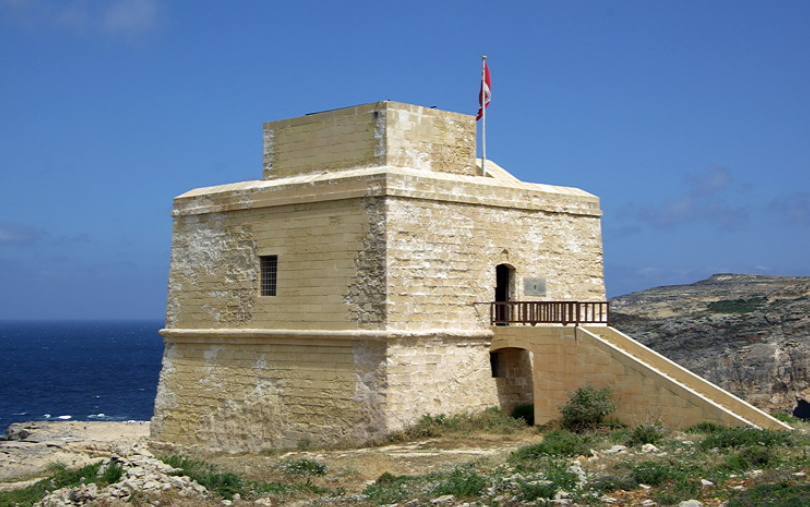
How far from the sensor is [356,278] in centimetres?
1784

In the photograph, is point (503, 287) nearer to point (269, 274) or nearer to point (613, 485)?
point (269, 274)

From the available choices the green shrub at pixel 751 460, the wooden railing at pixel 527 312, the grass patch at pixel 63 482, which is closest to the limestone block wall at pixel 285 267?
the wooden railing at pixel 527 312

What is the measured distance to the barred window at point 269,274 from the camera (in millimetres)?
19423

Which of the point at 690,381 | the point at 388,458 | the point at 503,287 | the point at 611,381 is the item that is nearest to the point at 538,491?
the point at 388,458

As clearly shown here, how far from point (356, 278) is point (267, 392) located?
3.16 metres

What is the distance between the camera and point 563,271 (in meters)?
20.1

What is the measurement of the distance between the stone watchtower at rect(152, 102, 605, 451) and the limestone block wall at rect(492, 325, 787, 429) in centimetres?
121

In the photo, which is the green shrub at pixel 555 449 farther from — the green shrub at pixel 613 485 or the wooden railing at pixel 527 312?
the wooden railing at pixel 527 312

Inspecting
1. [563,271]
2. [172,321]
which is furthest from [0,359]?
[563,271]

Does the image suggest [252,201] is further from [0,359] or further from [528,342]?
[0,359]

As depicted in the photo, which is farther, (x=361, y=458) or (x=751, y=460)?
(x=361, y=458)

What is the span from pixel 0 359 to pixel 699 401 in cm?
7728

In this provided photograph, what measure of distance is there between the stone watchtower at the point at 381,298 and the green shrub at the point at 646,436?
148cm

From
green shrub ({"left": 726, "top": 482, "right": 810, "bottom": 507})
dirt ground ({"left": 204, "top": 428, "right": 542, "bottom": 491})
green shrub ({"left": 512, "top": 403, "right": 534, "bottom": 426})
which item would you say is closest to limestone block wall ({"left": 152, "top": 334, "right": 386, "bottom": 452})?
dirt ground ({"left": 204, "top": 428, "right": 542, "bottom": 491})
